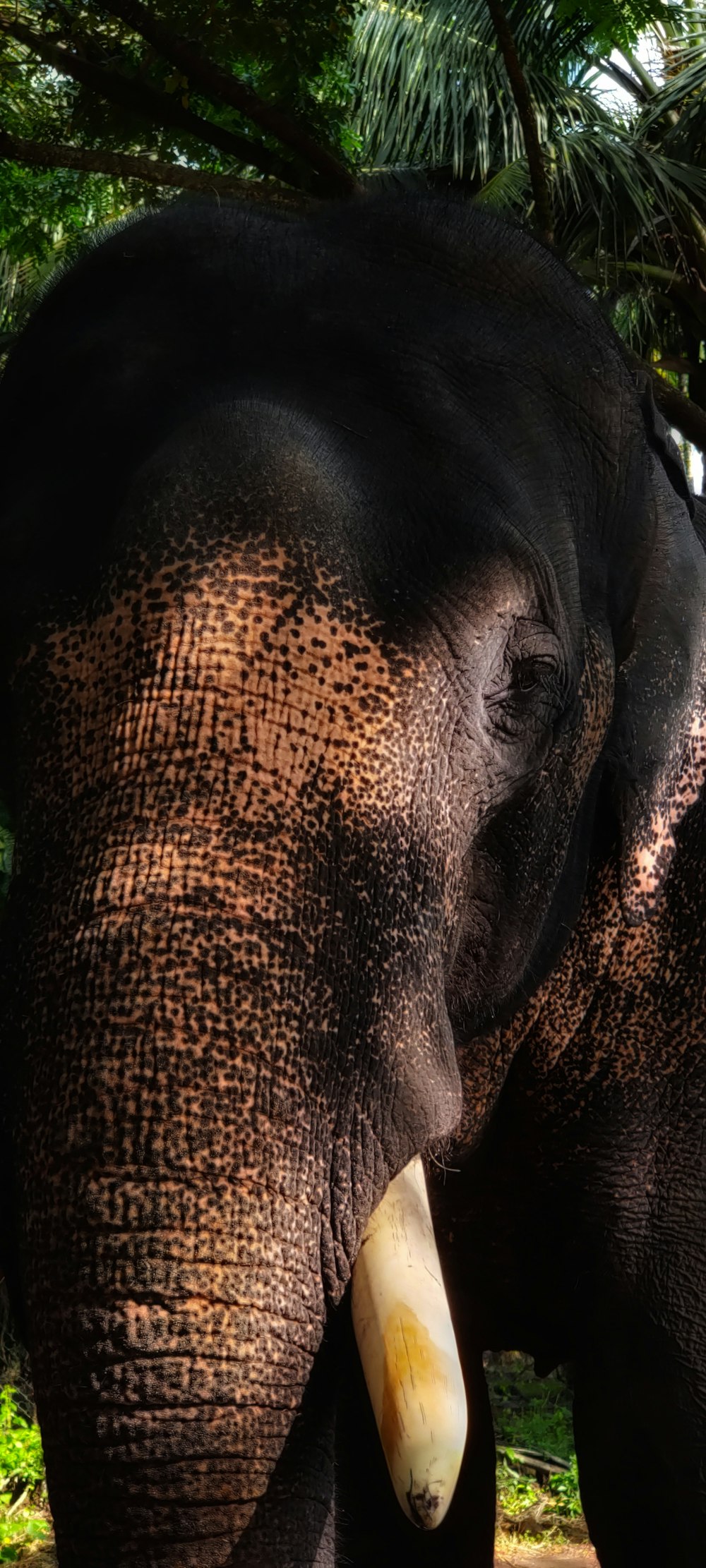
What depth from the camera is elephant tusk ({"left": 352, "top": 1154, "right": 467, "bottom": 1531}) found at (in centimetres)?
154

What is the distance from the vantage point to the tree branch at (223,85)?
3170 mm

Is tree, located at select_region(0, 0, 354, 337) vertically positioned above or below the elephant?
above

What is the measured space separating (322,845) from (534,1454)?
482 cm

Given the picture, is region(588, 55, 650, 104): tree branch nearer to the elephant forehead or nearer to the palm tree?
the palm tree

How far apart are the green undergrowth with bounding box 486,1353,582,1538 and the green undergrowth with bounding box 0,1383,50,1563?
1494 mm

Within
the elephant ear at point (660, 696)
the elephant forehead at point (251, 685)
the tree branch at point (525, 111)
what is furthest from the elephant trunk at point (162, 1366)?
the tree branch at point (525, 111)

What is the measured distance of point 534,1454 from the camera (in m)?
5.89

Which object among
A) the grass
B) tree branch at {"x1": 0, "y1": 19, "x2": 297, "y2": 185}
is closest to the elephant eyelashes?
tree branch at {"x1": 0, "y1": 19, "x2": 297, "y2": 185}

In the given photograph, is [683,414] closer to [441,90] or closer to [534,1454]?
[534,1454]

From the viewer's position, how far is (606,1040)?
283 centimetres

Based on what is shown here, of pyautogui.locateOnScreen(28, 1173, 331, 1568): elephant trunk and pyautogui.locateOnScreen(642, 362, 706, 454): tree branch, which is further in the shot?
pyautogui.locateOnScreen(642, 362, 706, 454): tree branch

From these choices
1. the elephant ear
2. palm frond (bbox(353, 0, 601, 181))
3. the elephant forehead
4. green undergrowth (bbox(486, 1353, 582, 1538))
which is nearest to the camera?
the elephant forehead

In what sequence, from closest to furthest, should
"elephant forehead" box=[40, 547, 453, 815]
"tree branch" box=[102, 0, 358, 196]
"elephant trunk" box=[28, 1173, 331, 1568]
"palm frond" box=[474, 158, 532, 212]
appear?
"elephant trunk" box=[28, 1173, 331, 1568]
"elephant forehead" box=[40, 547, 453, 815]
"tree branch" box=[102, 0, 358, 196]
"palm frond" box=[474, 158, 532, 212]

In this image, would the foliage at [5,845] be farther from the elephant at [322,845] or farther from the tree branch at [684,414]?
the tree branch at [684,414]
